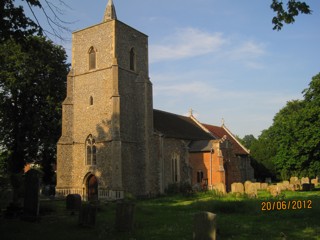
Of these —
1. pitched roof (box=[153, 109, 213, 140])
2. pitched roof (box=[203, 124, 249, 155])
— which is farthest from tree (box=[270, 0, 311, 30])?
pitched roof (box=[203, 124, 249, 155])

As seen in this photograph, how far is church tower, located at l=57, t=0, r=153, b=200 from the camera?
2581 centimetres

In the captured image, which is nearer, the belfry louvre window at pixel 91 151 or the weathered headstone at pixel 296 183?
the belfry louvre window at pixel 91 151

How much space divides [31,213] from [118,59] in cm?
1601

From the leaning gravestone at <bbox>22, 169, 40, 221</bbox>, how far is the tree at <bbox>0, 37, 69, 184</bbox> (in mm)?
18077

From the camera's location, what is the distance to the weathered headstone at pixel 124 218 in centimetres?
1141

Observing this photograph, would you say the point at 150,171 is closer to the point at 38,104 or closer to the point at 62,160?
the point at 62,160

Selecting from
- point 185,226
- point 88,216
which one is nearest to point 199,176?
point 185,226

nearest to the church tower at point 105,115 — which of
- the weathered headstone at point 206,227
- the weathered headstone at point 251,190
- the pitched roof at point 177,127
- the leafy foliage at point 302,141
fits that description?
the pitched roof at point 177,127

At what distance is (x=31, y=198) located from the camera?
13641 millimetres

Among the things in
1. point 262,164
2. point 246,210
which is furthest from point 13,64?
point 262,164

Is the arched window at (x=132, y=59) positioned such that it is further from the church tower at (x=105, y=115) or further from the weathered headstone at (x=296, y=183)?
the weathered headstone at (x=296, y=183)

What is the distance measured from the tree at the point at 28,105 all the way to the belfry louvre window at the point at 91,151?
6.32 meters

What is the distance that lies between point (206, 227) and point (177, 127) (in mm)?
25349
